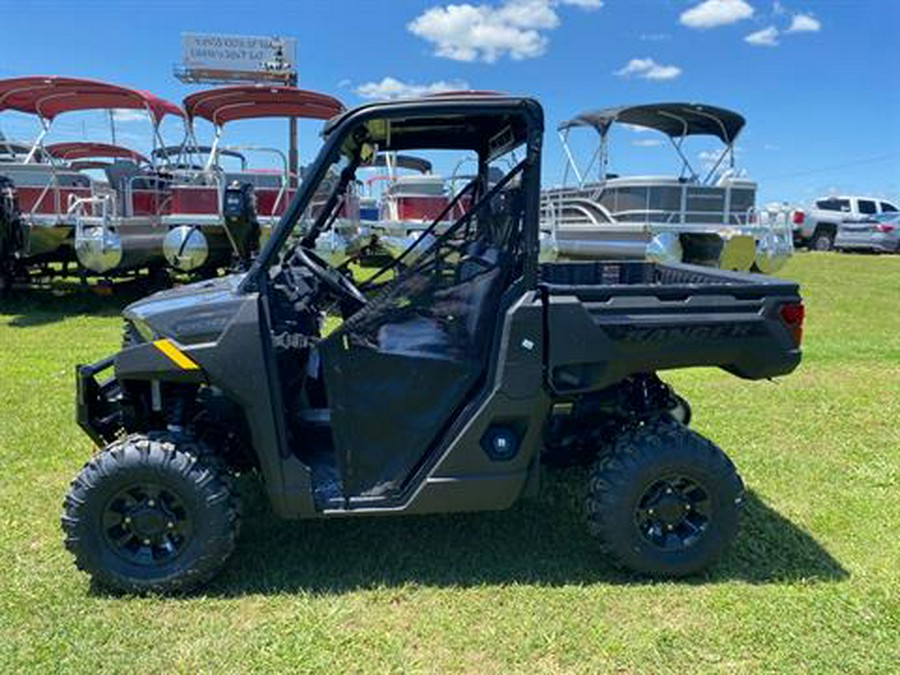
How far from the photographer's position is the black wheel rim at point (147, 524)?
3.02 m

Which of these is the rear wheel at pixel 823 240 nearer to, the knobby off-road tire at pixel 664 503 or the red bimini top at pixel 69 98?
the red bimini top at pixel 69 98

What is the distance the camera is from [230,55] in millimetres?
43500

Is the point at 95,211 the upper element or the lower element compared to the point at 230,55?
lower

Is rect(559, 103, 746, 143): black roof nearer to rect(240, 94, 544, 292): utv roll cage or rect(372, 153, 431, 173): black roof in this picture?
rect(372, 153, 431, 173): black roof

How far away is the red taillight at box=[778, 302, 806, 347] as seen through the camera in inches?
127

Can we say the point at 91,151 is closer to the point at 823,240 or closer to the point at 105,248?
the point at 105,248

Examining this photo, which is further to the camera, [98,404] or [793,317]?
[98,404]

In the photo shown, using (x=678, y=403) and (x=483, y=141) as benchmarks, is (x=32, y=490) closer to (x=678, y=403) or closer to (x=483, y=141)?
(x=483, y=141)

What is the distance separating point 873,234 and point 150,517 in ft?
77.0

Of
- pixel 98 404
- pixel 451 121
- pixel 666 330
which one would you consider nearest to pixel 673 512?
pixel 666 330

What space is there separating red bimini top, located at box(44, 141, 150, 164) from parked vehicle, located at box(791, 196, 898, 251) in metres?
18.5

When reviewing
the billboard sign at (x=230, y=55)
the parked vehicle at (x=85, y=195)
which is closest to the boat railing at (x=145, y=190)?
the parked vehicle at (x=85, y=195)

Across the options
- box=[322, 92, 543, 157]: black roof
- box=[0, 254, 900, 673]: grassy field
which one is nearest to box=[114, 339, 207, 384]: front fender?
box=[0, 254, 900, 673]: grassy field

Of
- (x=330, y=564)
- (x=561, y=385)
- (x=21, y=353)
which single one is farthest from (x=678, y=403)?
(x=21, y=353)
